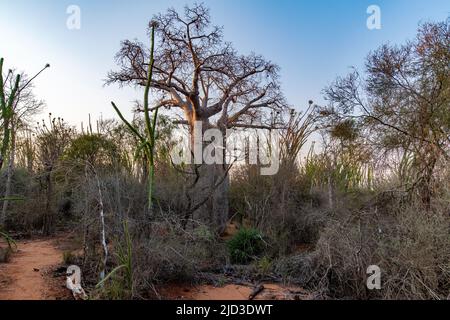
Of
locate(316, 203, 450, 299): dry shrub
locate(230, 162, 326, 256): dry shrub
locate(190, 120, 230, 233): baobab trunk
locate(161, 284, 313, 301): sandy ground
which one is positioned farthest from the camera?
locate(190, 120, 230, 233): baobab trunk

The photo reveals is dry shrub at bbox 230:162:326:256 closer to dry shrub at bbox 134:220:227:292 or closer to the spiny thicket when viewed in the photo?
the spiny thicket

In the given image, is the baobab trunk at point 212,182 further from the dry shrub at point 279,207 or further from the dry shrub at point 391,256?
the dry shrub at point 391,256

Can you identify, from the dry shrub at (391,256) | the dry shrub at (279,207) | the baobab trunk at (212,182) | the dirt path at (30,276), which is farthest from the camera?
the baobab trunk at (212,182)

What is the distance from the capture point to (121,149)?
1236 cm

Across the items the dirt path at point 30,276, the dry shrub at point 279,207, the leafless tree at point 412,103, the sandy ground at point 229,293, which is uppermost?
the leafless tree at point 412,103

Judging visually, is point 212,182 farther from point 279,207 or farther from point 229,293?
point 229,293

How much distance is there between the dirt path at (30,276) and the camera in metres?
4.93

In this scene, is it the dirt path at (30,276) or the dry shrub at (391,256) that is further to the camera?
the dry shrub at (391,256)

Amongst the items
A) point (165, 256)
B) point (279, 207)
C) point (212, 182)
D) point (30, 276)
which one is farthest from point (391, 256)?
point (212, 182)

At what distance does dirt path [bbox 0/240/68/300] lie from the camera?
493cm

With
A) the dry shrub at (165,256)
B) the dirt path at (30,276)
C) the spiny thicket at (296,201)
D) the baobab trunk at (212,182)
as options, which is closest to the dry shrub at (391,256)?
the spiny thicket at (296,201)

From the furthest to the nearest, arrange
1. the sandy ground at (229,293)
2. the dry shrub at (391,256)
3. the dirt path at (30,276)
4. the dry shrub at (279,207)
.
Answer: the dry shrub at (279,207)
the sandy ground at (229,293)
the dry shrub at (391,256)
the dirt path at (30,276)

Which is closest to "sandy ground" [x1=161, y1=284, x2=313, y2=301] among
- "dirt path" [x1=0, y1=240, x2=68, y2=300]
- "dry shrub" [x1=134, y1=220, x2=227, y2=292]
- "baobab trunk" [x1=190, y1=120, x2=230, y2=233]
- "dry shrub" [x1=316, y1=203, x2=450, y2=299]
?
"dry shrub" [x1=134, y1=220, x2=227, y2=292]
